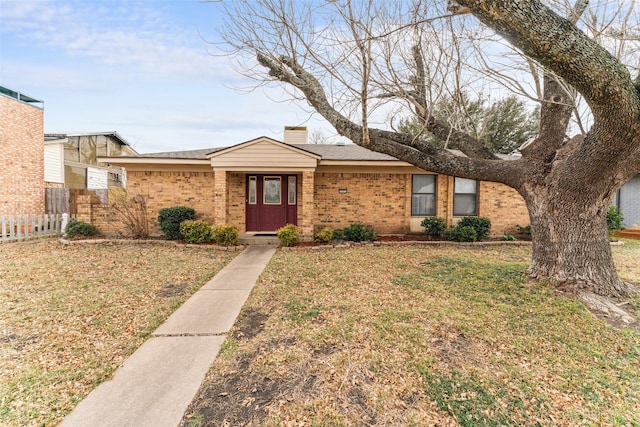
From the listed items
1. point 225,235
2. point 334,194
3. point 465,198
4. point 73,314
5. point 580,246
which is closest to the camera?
point 73,314

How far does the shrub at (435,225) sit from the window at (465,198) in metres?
1.16

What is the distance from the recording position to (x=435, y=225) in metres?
9.45

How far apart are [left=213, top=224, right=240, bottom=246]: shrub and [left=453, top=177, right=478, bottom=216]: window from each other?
7.93 m

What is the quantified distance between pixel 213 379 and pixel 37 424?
1169mm

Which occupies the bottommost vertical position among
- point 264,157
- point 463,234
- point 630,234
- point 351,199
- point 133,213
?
point 630,234

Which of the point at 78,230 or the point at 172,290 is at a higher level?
the point at 78,230

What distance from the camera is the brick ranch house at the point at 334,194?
9.67 meters

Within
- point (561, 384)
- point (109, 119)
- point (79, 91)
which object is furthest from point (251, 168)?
point (109, 119)

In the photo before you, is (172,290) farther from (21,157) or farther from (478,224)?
(21,157)

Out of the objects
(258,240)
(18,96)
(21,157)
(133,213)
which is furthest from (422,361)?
(18,96)

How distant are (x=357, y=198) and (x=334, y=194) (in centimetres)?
86

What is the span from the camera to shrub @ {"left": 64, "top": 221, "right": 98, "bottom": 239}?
29.0 ft

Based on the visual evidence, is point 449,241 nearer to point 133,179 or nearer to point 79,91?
point 133,179

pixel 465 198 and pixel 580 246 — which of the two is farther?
pixel 465 198
